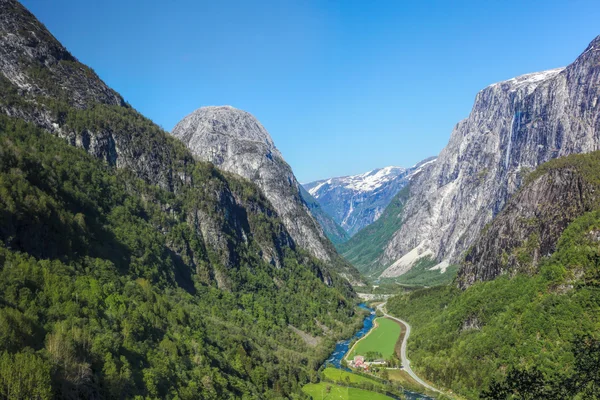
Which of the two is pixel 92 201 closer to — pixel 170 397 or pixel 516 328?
pixel 170 397

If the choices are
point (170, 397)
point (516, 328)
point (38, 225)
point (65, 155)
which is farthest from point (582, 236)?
point (65, 155)

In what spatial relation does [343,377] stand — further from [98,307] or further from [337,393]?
[98,307]

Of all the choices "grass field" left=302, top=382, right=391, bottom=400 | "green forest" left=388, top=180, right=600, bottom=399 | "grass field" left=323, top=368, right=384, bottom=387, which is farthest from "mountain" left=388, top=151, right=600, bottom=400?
"grass field" left=302, top=382, right=391, bottom=400

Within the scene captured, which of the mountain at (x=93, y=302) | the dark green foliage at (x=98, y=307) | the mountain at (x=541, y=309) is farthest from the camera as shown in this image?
the mountain at (x=541, y=309)

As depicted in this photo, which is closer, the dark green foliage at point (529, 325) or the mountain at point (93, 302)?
the mountain at point (93, 302)

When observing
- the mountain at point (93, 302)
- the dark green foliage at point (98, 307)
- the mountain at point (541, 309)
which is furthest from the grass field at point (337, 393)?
the mountain at point (541, 309)

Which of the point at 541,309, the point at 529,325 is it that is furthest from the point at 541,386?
the point at 541,309

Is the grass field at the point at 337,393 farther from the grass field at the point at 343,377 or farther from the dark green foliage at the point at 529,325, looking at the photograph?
the dark green foliage at the point at 529,325
